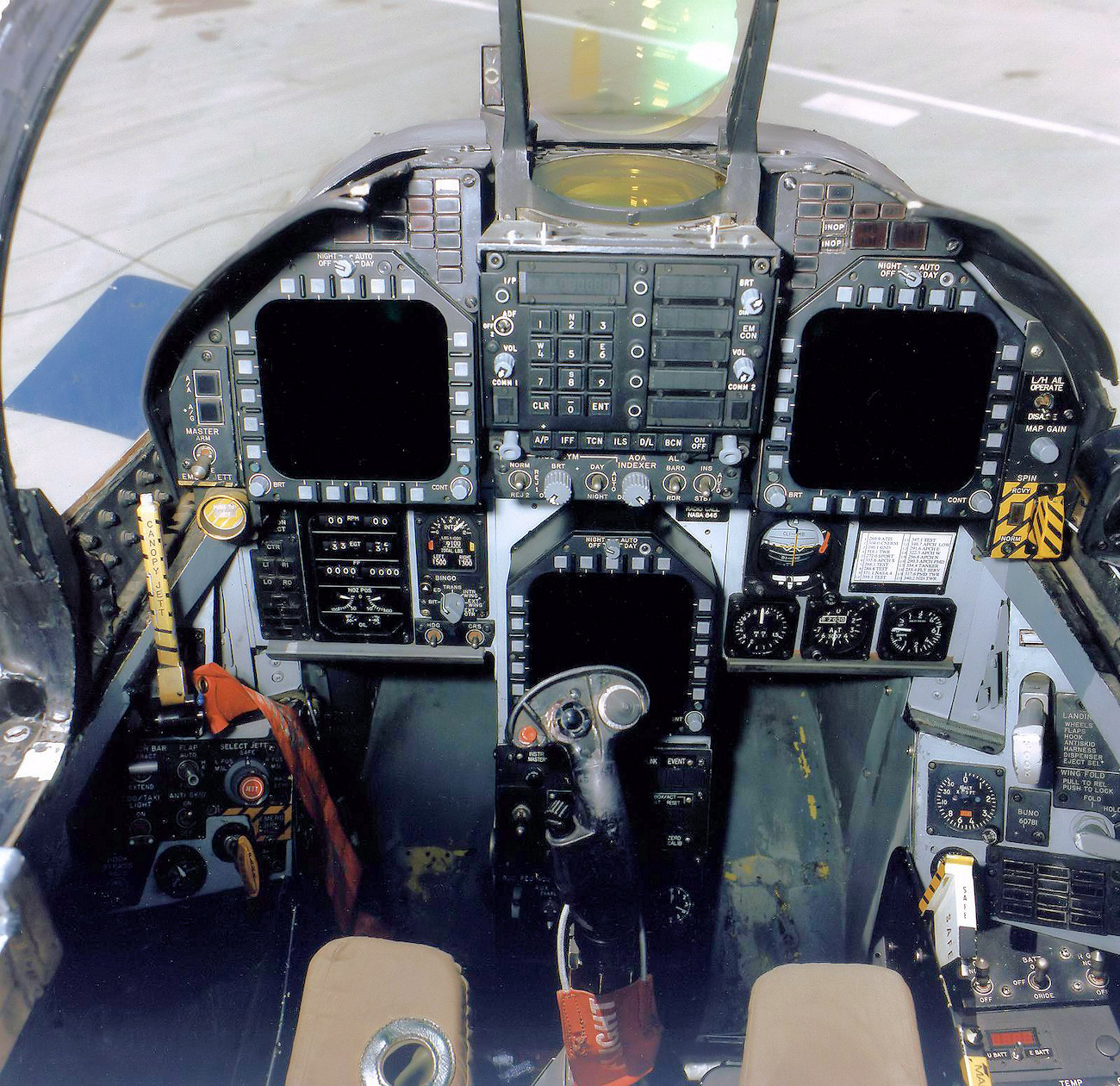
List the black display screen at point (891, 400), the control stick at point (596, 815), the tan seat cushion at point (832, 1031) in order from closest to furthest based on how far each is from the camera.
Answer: the tan seat cushion at point (832, 1031), the control stick at point (596, 815), the black display screen at point (891, 400)

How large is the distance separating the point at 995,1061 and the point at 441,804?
1984 millimetres

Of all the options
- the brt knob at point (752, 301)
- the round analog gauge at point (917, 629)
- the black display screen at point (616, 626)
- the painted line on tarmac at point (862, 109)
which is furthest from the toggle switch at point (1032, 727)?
the painted line on tarmac at point (862, 109)

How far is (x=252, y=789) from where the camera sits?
2.65 metres

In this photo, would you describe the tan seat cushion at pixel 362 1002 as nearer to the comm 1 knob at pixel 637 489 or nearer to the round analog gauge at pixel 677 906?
the comm 1 knob at pixel 637 489

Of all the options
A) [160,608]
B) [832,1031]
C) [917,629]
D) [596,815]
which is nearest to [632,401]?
[596,815]

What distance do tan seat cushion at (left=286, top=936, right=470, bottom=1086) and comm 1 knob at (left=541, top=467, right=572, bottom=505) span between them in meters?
1.27

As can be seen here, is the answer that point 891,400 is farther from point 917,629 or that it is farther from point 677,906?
point 677,906

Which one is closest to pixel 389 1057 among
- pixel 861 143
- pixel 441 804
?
pixel 441 804

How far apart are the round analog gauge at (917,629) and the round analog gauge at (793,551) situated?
274 millimetres

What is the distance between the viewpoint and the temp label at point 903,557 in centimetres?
273

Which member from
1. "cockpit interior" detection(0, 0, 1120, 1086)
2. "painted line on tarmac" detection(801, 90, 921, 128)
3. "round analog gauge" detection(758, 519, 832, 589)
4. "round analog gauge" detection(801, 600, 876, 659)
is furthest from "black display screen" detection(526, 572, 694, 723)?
"painted line on tarmac" detection(801, 90, 921, 128)

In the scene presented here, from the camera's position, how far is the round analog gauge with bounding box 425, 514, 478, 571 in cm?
273

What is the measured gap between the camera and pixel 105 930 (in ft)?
8.13

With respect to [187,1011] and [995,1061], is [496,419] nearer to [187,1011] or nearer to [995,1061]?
[187,1011]
